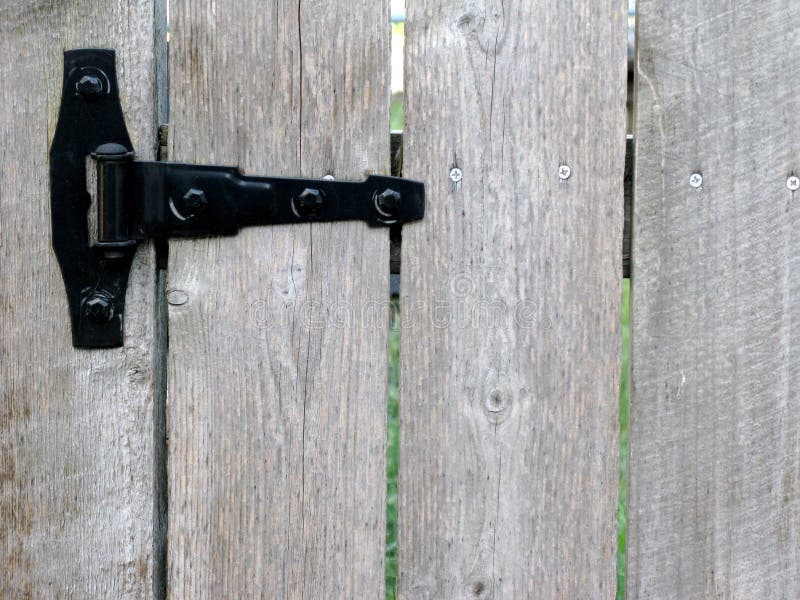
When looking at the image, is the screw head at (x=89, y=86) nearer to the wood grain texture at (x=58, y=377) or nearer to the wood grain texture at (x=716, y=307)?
the wood grain texture at (x=58, y=377)

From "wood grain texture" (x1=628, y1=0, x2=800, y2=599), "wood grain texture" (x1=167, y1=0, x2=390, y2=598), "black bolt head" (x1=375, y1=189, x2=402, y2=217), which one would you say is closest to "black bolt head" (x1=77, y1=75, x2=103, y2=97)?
"wood grain texture" (x1=167, y1=0, x2=390, y2=598)

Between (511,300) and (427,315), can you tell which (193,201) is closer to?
(427,315)

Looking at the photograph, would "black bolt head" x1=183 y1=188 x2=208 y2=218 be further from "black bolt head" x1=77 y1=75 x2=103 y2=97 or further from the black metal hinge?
"black bolt head" x1=77 y1=75 x2=103 y2=97

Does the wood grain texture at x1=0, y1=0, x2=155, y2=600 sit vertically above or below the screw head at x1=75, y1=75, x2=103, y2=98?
below

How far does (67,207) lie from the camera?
49.9 inches

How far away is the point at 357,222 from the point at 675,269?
472mm

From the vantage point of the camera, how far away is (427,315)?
1313 mm

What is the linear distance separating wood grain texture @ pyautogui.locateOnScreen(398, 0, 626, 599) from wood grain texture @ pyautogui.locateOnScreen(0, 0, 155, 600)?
15.4 inches

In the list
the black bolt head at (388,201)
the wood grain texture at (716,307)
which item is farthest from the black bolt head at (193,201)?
the wood grain texture at (716,307)

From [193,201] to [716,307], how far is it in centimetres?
78

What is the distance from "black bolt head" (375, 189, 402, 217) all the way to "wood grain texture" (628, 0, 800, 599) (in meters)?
0.35

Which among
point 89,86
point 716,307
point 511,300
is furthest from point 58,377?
point 716,307

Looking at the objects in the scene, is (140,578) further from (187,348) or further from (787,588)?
(787,588)

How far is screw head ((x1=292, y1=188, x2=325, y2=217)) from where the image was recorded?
1.30m
